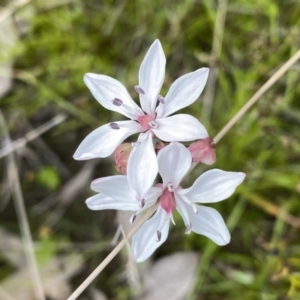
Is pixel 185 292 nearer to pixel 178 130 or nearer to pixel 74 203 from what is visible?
pixel 74 203

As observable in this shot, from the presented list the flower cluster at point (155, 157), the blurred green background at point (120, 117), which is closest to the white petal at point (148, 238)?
the flower cluster at point (155, 157)

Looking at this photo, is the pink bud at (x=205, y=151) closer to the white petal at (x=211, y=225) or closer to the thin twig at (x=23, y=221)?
the white petal at (x=211, y=225)

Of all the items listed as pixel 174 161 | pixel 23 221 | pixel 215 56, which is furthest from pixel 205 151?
pixel 23 221

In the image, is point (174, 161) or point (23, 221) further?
point (23, 221)

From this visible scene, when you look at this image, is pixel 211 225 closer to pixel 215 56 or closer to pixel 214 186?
pixel 214 186

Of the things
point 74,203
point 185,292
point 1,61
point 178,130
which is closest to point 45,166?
point 74,203

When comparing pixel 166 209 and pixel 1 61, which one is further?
pixel 1 61
